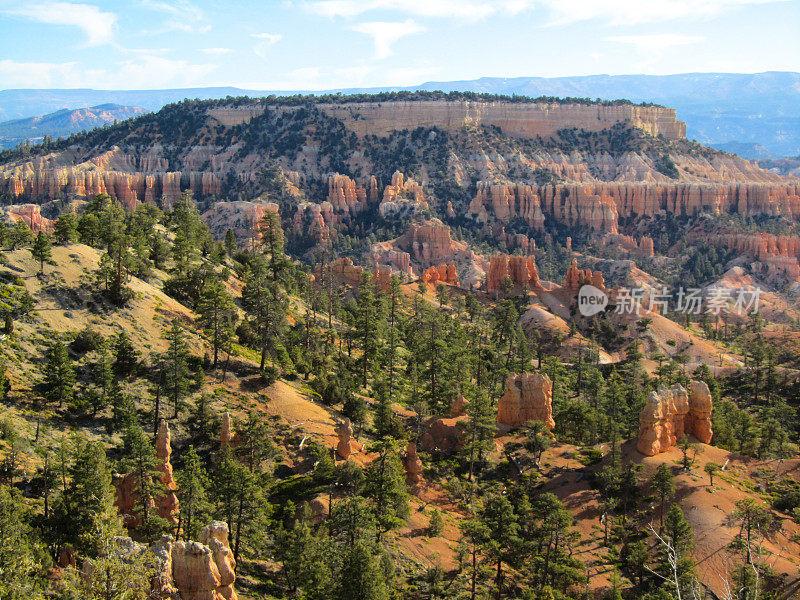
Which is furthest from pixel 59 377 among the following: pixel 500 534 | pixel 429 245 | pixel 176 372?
pixel 429 245

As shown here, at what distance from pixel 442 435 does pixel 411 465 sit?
7134 mm

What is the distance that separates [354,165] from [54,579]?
17271 cm

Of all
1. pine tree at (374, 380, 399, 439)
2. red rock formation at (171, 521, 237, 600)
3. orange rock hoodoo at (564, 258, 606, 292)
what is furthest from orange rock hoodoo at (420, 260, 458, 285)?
red rock formation at (171, 521, 237, 600)

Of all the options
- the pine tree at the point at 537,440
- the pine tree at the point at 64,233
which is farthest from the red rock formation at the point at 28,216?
the pine tree at the point at 537,440

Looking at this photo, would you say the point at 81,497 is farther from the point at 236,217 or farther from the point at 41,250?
the point at 236,217

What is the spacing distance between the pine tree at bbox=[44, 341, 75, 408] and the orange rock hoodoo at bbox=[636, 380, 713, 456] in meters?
40.2

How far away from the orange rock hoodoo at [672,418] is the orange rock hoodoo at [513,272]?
55.8 metres

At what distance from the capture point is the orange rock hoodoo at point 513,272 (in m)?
116

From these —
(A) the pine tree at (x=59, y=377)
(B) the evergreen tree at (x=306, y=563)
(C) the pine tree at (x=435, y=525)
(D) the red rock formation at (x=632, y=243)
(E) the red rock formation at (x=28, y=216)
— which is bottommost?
(D) the red rock formation at (x=632, y=243)

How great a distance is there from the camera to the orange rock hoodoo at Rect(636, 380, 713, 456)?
178 ft

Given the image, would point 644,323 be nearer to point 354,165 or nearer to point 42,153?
point 354,165

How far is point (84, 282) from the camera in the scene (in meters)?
57.1

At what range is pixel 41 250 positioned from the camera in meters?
55.4

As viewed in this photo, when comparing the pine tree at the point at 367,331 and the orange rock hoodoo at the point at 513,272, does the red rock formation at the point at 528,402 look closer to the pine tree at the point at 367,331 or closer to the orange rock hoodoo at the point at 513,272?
the pine tree at the point at 367,331
